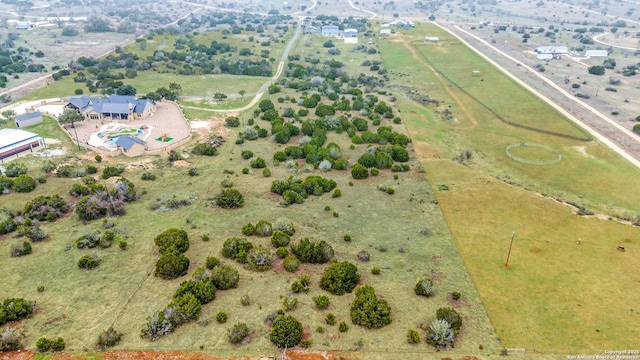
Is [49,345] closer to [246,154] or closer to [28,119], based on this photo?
[246,154]

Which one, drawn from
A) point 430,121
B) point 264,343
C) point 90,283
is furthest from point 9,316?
point 430,121

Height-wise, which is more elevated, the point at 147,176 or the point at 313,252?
the point at 313,252

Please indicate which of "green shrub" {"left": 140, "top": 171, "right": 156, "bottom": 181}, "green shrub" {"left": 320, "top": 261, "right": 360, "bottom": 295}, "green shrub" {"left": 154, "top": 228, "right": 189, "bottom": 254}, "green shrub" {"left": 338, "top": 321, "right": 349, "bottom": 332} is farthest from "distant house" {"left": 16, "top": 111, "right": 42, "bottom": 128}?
"green shrub" {"left": 338, "top": 321, "right": 349, "bottom": 332}

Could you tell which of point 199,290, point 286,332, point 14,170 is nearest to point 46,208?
point 14,170

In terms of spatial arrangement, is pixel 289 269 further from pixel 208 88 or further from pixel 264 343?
pixel 208 88

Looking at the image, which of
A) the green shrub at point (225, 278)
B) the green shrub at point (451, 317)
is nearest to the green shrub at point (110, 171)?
the green shrub at point (225, 278)

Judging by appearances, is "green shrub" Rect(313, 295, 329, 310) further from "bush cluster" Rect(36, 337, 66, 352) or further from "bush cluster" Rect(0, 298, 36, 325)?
"bush cluster" Rect(0, 298, 36, 325)
